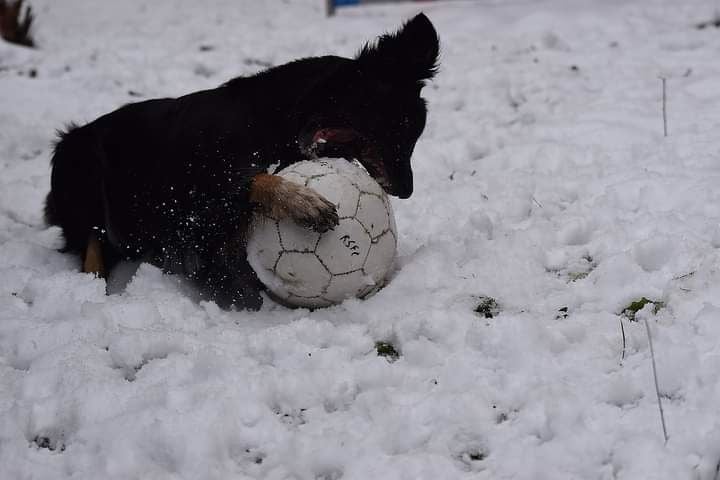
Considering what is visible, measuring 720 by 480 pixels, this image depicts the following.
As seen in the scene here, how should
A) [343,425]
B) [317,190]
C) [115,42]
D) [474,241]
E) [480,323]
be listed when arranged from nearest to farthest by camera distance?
[343,425] < [480,323] < [317,190] < [474,241] < [115,42]

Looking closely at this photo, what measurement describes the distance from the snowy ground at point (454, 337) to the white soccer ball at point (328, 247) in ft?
0.32

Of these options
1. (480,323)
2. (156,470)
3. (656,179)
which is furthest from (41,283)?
(656,179)

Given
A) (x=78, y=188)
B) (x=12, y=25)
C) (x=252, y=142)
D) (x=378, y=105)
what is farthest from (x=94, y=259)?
(x=12, y=25)

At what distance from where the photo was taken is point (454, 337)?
2.64 m

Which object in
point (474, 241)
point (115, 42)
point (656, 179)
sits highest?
point (656, 179)

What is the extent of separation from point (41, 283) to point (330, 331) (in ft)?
4.22

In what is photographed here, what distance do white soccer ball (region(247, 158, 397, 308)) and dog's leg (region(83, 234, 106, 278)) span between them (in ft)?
3.21

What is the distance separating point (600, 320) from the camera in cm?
268

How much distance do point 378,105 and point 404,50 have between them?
251mm

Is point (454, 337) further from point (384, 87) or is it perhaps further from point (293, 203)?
point (384, 87)

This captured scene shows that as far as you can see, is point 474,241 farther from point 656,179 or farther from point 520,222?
point 656,179

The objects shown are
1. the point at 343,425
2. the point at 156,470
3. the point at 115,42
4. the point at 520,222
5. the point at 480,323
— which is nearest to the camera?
the point at 156,470

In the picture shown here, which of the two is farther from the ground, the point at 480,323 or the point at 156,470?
the point at 480,323

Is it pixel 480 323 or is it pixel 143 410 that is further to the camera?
pixel 480 323
